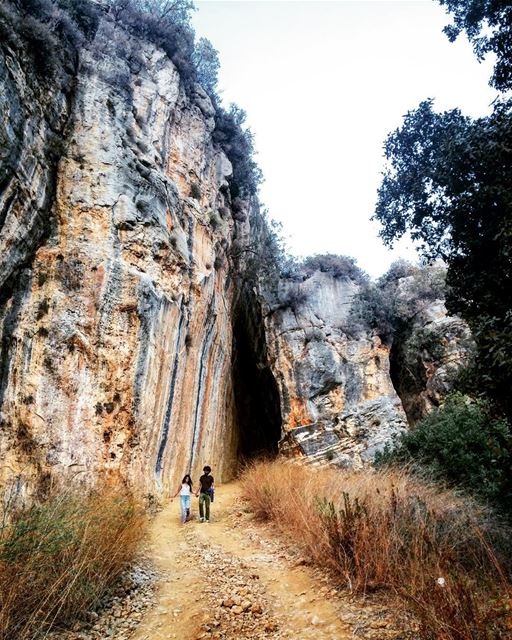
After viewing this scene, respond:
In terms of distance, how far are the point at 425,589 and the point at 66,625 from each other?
334 centimetres

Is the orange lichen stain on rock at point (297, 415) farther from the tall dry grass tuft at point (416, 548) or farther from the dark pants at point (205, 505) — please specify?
the tall dry grass tuft at point (416, 548)

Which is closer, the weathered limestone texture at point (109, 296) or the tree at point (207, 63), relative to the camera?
the weathered limestone texture at point (109, 296)

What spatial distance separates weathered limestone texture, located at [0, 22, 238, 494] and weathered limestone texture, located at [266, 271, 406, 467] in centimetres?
355

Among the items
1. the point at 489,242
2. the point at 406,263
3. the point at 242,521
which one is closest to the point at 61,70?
the point at 489,242

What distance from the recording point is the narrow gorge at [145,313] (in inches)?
344

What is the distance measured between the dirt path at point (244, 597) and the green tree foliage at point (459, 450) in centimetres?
431

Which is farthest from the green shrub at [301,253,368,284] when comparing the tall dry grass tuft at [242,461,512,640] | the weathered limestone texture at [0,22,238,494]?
the tall dry grass tuft at [242,461,512,640]

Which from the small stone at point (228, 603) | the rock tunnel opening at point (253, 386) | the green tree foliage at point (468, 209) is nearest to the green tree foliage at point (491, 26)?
the green tree foliage at point (468, 209)

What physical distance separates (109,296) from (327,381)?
1014 centimetres

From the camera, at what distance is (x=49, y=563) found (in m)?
3.87

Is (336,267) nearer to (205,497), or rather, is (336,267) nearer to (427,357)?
(427,357)

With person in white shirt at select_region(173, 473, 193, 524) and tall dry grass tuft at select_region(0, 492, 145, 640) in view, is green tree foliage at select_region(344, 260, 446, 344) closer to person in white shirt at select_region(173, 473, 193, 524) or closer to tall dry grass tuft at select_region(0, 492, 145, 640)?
person in white shirt at select_region(173, 473, 193, 524)

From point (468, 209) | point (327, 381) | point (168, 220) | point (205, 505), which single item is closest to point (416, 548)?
point (468, 209)

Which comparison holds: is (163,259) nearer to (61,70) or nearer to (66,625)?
(61,70)
